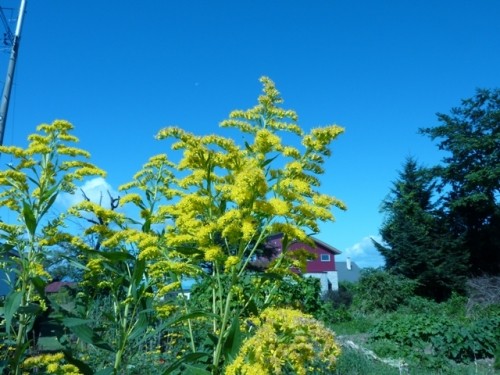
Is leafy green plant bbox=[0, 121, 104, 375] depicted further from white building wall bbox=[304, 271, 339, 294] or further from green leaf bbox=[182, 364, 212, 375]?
white building wall bbox=[304, 271, 339, 294]

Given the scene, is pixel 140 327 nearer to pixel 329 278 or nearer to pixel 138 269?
pixel 138 269

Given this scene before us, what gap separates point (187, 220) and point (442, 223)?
82.5 ft

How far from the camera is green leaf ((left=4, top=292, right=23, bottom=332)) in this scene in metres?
2.41

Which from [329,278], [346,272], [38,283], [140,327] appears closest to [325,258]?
[329,278]

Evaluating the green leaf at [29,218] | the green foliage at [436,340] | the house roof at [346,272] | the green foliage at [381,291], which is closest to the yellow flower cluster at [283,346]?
the green leaf at [29,218]

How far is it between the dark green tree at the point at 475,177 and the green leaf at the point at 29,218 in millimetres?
25054

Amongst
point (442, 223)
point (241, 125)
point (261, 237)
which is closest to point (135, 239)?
point (261, 237)

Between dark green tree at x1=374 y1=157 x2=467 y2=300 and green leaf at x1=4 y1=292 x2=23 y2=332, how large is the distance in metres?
21.7

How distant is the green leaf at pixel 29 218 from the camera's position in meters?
2.72

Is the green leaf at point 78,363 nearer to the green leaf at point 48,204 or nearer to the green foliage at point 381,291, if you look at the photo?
the green leaf at point 48,204

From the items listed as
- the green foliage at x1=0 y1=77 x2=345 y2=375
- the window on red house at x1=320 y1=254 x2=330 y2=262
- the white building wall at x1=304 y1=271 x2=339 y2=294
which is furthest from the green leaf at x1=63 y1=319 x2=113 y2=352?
the window on red house at x1=320 y1=254 x2=330 y2=262

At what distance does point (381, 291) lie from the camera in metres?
20.0

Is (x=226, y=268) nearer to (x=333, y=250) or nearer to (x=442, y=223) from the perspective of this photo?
(x=442, y=223)

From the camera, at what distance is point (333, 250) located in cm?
4378
